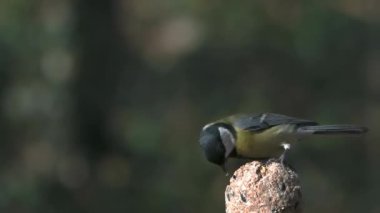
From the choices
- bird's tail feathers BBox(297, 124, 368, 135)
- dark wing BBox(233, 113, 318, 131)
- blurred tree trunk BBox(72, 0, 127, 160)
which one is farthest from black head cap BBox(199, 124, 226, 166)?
blurred tree trunk BBox(72, 0, 127, 160)

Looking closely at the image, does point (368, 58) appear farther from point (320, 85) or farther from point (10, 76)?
point (10, 76)

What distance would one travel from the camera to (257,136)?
4043 mm

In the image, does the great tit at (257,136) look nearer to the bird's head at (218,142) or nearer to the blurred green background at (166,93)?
the bird's head at (218,142)

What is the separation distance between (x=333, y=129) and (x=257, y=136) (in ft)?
1.15

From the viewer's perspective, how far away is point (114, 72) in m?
9.38

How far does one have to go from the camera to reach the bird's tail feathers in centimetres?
363

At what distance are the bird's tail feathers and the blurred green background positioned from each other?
4.69 m

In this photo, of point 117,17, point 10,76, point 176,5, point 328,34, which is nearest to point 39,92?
point 10,76

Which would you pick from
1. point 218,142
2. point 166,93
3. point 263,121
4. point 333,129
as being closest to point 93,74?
point 166,93

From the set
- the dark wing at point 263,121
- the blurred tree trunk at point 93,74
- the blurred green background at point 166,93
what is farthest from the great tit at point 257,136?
the blurred tree trunk at point 93,74

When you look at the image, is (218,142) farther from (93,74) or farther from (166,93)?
(166,93)

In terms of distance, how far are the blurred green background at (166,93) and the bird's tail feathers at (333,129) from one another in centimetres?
469

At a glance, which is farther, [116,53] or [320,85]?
[320,85]

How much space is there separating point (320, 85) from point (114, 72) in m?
2.07
